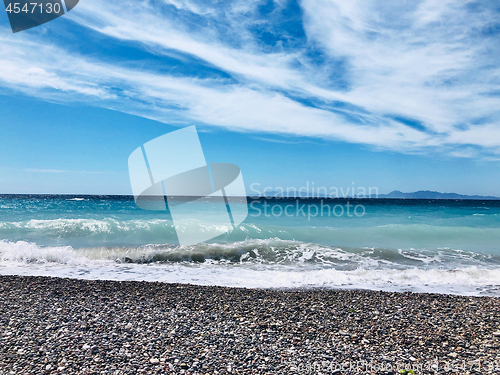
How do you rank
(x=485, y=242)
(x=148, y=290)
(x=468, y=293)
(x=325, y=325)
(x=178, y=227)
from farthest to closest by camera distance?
(x=178, y=227) < (x=485, y=242) < (x=468, y=293) < (x=148, y=290) < (x=325, y=325)

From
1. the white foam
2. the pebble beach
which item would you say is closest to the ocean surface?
the white foam

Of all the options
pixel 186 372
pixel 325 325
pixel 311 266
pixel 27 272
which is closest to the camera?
pixel 186 372

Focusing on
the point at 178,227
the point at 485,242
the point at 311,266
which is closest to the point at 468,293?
the point at 311,266

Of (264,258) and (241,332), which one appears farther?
(264,258)

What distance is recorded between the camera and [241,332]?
14.6 ft

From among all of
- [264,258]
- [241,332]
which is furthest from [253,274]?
[241,332]

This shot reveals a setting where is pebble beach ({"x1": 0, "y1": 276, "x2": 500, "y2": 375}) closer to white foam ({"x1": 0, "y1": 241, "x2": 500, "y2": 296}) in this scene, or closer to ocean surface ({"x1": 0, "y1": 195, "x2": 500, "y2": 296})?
white foam ({"x1": 0, "y1": 241, "x2": 500, "y2": 296})

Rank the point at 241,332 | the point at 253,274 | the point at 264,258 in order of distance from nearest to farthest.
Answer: the point at 241,332, the point at 253,274, the point at 264,258

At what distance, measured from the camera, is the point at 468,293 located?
7.14m

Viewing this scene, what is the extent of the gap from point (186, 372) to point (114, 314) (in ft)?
7.59

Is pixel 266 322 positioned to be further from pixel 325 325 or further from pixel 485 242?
pixel 485 242

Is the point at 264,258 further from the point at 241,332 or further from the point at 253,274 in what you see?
the point at 241,332

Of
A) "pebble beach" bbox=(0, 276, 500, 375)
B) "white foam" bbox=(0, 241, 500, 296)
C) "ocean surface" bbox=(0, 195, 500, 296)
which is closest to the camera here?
"pebble beach" bbox=(0, 276, 500, 375)

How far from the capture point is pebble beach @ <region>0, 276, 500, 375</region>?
11.5ft
